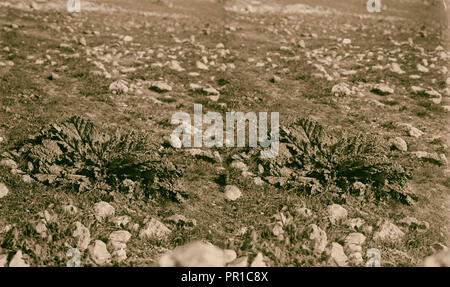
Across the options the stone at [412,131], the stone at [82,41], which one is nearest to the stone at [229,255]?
the stone at [412,131]

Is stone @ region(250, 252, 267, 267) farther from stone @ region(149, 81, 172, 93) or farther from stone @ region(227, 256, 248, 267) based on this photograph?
stone @ region(149, 81, 172, 93)

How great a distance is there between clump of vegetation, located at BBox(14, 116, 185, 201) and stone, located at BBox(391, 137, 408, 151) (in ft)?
10.4

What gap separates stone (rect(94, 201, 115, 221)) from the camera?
Result: 163 inches

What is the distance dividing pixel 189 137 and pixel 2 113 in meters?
2.77

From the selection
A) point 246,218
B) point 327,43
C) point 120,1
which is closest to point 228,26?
point 327,43

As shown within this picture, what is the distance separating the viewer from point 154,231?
13.3ft

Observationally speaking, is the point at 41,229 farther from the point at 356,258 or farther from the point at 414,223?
the point at 414,223

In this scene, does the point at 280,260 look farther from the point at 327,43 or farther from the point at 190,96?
the point at 327,43

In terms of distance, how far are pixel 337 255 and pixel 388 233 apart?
0.72 meters

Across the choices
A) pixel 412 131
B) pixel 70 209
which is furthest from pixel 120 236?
pixel 412 131

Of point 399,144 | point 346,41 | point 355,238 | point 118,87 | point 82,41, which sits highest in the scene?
point 346,41

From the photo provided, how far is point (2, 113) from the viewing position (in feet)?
19.5

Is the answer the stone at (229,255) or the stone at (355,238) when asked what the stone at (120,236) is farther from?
the stone at (355,238)

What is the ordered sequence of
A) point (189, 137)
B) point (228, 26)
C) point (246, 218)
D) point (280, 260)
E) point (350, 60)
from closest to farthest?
point (280, 260), point (246, 218), point (189, 137), point (350, 60), point (228, 26)
